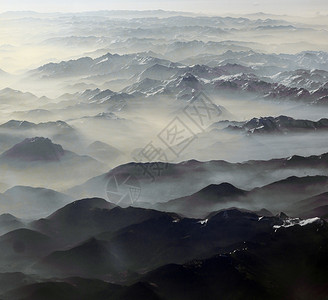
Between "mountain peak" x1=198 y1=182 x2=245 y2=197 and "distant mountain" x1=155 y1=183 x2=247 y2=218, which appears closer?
"distant mountain" x1=155 y1=183 x2=247 y2=218

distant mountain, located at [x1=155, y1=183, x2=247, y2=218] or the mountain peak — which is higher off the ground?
the mountain peak

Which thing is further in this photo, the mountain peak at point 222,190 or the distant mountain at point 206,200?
the mountain peak at point 222,190

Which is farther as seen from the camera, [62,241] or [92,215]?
[92,215]

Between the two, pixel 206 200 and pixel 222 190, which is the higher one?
pixel 222 190

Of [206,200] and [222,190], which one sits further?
[222,190]

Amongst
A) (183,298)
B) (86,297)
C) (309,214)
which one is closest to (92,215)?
(86,297)

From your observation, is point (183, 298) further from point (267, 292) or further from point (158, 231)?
point (158, 231)

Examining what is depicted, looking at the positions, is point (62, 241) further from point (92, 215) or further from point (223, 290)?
point (223, 290)

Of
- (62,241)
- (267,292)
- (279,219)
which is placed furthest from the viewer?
(62,241)

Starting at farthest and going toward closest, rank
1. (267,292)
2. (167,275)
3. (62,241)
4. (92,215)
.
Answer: (92,215) < (62,241) < (167,275) < (267,292)

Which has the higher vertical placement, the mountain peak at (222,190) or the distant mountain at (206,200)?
the mountain peak at (222,190)
